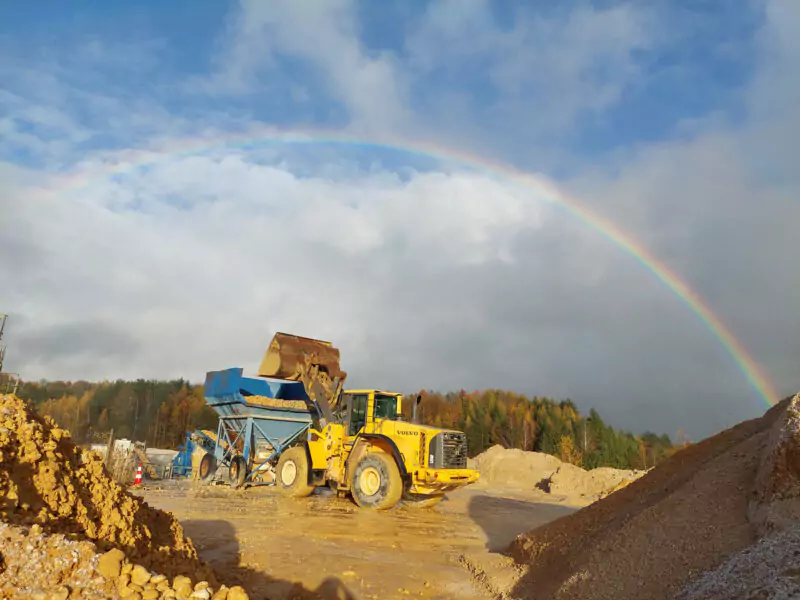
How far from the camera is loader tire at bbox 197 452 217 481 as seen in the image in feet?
62.3

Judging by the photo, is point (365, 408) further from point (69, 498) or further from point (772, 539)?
point (772, 539)

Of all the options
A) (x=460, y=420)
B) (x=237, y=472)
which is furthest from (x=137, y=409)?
(x=237, y=472)

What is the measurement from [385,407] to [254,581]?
24.3 ft

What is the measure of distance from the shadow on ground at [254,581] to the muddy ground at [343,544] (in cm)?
1

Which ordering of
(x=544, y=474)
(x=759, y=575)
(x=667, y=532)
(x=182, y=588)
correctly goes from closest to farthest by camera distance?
(x=759, y=575)
(x=182, y=588)
(x=667, y=532)
(x=544, y=474)

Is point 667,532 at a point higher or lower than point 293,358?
lower

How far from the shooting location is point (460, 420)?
54719 millimetres

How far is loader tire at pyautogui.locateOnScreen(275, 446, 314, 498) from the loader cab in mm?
2074

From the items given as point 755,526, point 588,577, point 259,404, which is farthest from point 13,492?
point 259,404

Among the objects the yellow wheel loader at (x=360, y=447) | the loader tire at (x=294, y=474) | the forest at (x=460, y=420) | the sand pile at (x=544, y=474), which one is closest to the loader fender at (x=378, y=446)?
the yellow wheel loader at (x=360, y=447)

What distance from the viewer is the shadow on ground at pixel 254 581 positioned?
18.0 feet

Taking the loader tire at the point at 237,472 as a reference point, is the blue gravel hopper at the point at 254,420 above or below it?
above

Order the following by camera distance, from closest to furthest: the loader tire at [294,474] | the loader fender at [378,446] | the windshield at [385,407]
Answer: the loader fender at [378,446] → the windshield at [385,407] → the loader tire at [294,474]

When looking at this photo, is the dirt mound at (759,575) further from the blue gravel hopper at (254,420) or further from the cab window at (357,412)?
the blue gravel hopper at (254,420)
